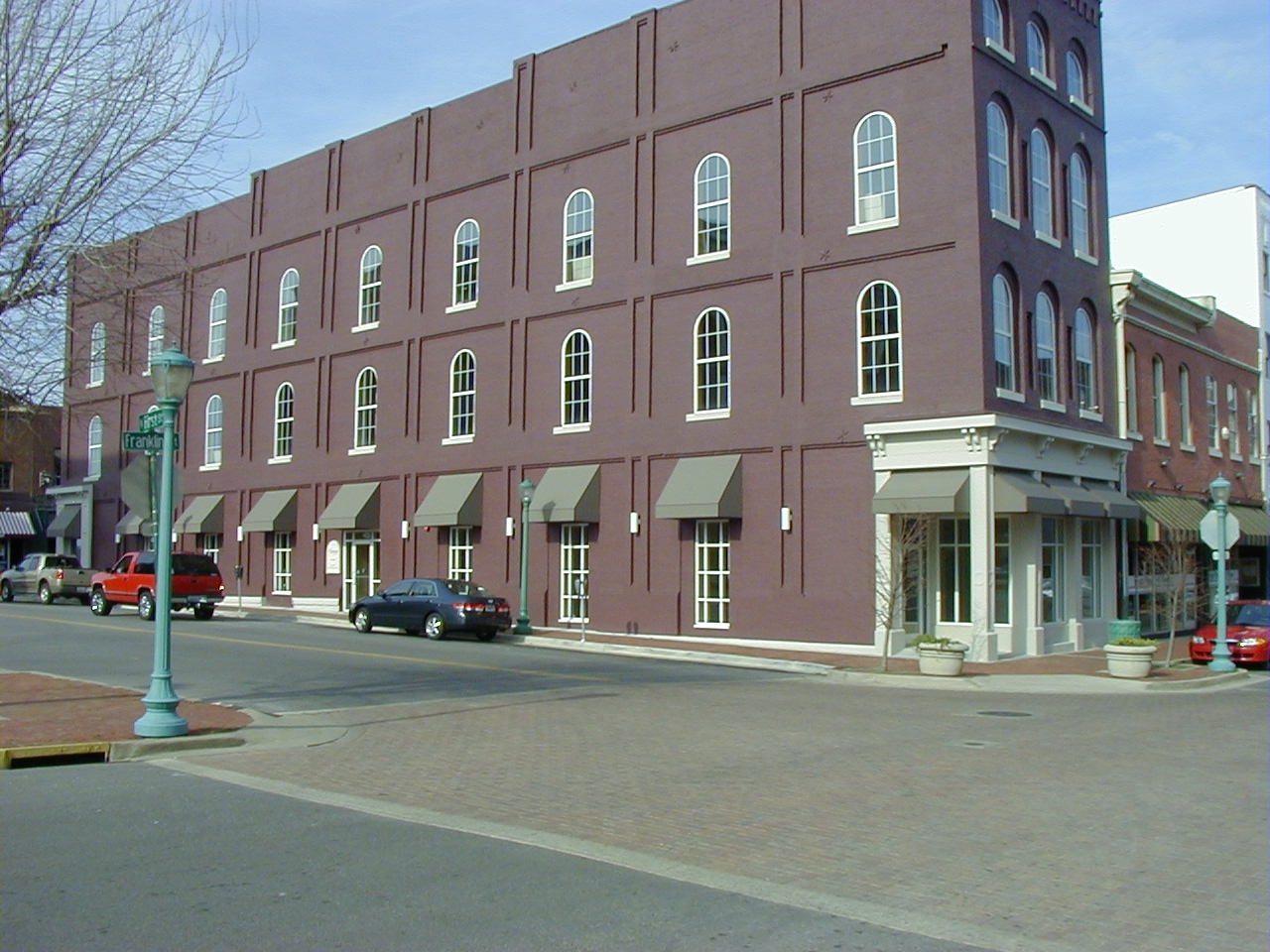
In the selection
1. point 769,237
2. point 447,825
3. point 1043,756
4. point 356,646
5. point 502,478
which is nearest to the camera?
point 447,825

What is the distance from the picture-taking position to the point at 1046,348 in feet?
96.3

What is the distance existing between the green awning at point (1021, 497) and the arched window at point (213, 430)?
2999 cm

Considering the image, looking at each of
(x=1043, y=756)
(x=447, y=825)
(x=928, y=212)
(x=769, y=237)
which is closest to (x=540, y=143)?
(x=769, y=237)

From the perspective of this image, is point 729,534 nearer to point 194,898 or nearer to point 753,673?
point 753,673

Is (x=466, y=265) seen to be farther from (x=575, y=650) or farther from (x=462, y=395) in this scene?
(x=575, y=650)

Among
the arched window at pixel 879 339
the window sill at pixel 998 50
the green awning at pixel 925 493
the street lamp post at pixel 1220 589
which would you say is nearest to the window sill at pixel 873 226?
the arched window at pixel 879 339

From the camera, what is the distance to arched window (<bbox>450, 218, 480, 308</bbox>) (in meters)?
37.2

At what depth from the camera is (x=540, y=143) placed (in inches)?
1403

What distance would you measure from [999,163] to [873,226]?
3.21 metres

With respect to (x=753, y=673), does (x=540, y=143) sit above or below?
above

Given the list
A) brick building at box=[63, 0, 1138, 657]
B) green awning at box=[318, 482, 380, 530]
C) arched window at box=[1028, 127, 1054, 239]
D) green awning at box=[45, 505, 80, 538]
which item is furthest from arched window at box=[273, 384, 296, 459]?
arched window at box=[1028, 127, 1054, 239]

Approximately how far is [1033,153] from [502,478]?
53.6ft

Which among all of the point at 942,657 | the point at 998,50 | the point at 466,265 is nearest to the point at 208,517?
the point at 466,265

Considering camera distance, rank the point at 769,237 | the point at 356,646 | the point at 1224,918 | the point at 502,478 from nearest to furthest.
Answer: the point at 1224,918 → the point at 356,646 → the point at 769,237 → the point at 502,478
